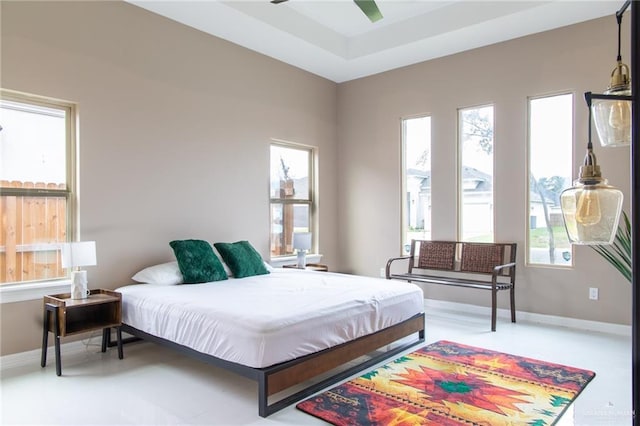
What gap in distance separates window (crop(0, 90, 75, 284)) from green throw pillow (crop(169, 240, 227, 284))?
970 mm

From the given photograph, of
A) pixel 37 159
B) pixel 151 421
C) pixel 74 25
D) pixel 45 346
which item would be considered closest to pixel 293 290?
pixel 151 421

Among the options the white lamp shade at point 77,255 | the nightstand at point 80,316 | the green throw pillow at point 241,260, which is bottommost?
the nightstand at point 80,316

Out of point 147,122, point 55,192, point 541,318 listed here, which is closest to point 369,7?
point 147,122

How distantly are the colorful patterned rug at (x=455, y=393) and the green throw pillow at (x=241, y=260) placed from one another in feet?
6.00

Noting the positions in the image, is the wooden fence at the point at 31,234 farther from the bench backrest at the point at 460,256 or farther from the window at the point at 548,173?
the window at the point at 548,173

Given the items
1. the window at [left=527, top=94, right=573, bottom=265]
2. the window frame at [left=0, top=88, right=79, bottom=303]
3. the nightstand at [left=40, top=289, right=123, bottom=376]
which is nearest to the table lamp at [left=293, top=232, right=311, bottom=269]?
the nightstand at [left=40, top=289, right=123, bottom=376]

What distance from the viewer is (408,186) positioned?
6027 millimetres

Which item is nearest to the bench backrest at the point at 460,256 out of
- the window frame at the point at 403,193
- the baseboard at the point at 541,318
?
the window frame at the point at 403,193

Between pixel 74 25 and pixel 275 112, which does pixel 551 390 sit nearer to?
pixel 275 112

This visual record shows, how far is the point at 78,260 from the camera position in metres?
3.36

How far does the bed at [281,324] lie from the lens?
263 centimetres

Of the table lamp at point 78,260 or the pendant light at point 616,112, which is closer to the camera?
the pendant light at point 616,112

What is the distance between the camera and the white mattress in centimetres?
266

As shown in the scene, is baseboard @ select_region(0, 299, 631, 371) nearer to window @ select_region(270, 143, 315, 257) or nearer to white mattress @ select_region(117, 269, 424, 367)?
white mattress @ select_region(117, 269, 424, 367)
